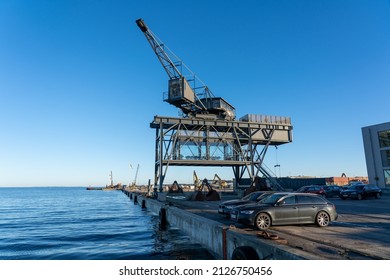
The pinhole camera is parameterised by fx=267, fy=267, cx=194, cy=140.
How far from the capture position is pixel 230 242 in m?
9.94

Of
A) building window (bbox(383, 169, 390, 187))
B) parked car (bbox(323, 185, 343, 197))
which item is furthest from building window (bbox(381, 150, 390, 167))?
parked car (bbox(323, 185, 343, 197))

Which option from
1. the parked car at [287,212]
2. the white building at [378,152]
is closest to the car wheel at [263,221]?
the parked car at [287,212]

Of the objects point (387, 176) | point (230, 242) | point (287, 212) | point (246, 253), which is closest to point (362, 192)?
point (387, 176)

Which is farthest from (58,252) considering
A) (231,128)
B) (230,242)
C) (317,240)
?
(231,128)

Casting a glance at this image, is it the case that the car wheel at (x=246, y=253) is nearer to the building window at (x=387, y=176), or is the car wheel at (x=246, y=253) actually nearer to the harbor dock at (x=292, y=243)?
the harbor dock at (x=292, y=243)

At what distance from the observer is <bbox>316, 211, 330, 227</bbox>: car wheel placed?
39.2ft

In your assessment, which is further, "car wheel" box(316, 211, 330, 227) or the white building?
the white building

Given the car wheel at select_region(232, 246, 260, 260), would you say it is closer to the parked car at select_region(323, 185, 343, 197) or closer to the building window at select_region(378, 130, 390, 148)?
the parked car at select_region(323, 185, 343, 197)

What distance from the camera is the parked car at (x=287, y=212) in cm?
1116

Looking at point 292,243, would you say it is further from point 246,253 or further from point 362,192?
point 362,192

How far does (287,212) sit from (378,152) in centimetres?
4549

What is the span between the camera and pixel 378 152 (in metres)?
47.1
